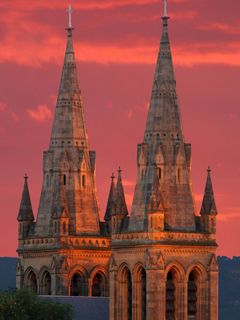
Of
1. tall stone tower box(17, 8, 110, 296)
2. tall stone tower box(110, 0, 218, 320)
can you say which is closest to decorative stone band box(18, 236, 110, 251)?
tall stone tower box(17, 8, 110, 296)

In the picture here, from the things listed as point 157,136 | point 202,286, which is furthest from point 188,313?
point 157,136

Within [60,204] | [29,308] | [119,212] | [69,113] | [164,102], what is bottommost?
[29,308]

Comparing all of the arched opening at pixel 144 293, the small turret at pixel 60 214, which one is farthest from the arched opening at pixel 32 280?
the arched opening at pixel 144 293

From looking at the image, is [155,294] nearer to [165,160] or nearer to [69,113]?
[165,160]

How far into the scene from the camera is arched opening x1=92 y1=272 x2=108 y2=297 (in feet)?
585

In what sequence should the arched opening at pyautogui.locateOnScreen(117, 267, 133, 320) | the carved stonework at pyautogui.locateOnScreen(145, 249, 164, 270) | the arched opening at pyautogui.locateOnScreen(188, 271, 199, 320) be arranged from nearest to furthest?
the carved stonework at pyautogui.locateOnScreen(145, 249, 164, 270)
the arched opening at pyautogui.locateOnScreen(117, 267, 133, 320)
the arched opening at pyautogui.locateOnScreen(188, 271, 199, 320)

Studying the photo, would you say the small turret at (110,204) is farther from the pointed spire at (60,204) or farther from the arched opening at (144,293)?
the arched opening at (144,293)

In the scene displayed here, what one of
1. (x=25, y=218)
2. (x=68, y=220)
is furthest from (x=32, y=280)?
(x=68, y=220)

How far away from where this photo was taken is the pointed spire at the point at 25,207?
181 metres

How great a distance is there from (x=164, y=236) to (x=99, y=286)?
10.8 meters

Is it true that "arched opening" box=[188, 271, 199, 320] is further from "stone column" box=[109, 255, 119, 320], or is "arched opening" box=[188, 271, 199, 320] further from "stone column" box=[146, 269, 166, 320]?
"stone column" box=[109, 255, 119, 320]

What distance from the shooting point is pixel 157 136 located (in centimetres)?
17225

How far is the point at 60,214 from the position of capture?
575ft

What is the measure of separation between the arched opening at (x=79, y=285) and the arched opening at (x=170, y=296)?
894cm
